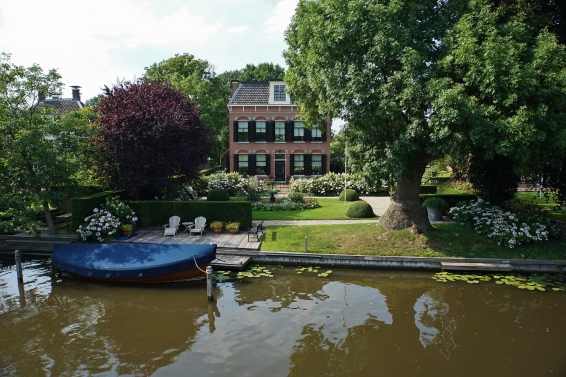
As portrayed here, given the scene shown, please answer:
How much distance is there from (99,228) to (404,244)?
11547mm

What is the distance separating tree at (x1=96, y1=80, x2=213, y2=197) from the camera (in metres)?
17.7

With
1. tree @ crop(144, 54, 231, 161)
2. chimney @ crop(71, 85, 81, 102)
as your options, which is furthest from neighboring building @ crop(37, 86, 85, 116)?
tree @ crop(144, 54, 231, 161)

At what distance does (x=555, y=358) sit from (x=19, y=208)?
16.9 metres

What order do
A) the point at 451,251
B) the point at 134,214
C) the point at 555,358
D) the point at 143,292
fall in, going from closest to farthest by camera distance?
the point at 555,358, the point at 143,292, the point at 451,251, the point at 134,214

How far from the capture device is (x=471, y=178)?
739 inches

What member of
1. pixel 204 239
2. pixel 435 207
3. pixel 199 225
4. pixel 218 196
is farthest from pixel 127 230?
pixel 435 207

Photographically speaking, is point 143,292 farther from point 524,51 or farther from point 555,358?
point 524,51

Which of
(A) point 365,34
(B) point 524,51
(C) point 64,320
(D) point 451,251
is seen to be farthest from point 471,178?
(C) point 64,320

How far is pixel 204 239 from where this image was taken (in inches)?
631

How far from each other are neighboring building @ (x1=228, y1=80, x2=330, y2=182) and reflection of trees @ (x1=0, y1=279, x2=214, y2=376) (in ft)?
79.2

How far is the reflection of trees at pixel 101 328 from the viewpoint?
7.97 metres

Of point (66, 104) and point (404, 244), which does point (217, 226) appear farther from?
Result: point (66, 104)

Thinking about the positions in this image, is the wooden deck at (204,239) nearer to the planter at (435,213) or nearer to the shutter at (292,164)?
the planter at (435,213)

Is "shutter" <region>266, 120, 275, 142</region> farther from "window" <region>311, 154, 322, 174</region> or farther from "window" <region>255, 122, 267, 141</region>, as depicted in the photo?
"window" <region>311, 154, 322, 174</region>
